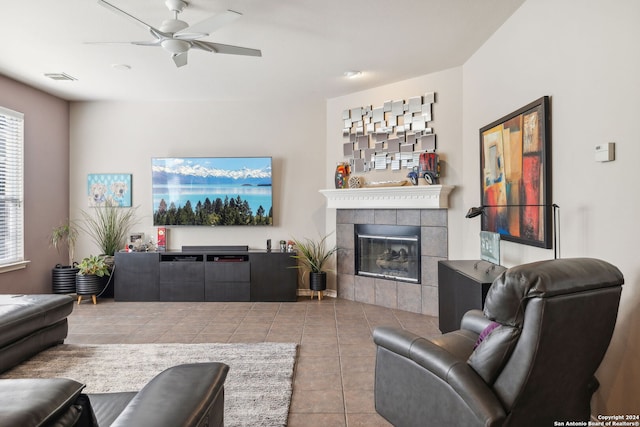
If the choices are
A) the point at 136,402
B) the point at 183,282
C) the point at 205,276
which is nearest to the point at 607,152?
the point at 136,402

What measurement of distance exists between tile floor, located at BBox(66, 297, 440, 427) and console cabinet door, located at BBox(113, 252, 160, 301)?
0.15 metres

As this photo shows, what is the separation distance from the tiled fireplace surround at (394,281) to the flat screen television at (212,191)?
1.17m

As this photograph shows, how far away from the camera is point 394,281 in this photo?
480 centimetres

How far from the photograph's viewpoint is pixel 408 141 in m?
4.68

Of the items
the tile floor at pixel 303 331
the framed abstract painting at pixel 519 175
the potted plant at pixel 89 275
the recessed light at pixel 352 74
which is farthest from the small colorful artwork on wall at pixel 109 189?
the framed abstract painting at pixel 519 175

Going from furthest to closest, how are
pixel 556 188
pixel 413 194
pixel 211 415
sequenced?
1. pixel 413 194
2. pixel 556 188
3. pixel 211 415

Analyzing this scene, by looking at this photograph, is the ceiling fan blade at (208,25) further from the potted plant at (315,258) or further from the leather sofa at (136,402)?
the potted plant at (315,258)

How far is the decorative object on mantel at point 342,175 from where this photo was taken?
510cm

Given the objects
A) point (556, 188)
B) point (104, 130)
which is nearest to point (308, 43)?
point (556, 188)

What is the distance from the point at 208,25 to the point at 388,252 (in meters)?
3.32

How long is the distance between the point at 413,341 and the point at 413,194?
2799 millimetres

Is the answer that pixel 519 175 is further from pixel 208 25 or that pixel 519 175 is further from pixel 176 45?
pixel 176 45

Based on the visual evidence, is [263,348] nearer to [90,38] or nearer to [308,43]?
[308,43]

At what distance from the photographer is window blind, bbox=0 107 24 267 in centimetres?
452
